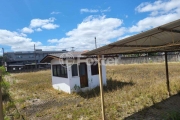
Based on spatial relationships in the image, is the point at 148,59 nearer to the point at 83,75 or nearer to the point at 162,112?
the point at 83,75

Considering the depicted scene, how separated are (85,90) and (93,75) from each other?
49.0 inches

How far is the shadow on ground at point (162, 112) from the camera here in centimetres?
451

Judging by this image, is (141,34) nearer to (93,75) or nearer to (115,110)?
(115,110)

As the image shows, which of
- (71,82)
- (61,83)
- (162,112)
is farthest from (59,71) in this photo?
(162,112)

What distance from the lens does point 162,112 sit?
498cm

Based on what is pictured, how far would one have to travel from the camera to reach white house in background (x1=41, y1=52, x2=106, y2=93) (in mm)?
9320

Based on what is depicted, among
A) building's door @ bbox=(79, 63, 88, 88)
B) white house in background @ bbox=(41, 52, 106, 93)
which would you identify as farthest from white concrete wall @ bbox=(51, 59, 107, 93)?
building's door @ bbox=(79, 63, 88, 88)

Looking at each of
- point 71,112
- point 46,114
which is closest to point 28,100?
point 46,114

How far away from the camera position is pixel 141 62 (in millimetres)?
28469

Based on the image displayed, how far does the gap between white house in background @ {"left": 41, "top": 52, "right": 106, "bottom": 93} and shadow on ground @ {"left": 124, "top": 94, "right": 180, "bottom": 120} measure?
5.06 meters

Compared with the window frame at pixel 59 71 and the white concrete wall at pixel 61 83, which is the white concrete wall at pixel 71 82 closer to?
the white concrete wall at pixel 61 83

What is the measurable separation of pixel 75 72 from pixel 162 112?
231 inches

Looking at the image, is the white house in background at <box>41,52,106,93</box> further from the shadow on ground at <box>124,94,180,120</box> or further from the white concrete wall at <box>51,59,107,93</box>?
the shadow on ground at <box>124,94,180,120</box>

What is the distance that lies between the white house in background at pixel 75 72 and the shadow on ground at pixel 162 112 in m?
5.06
